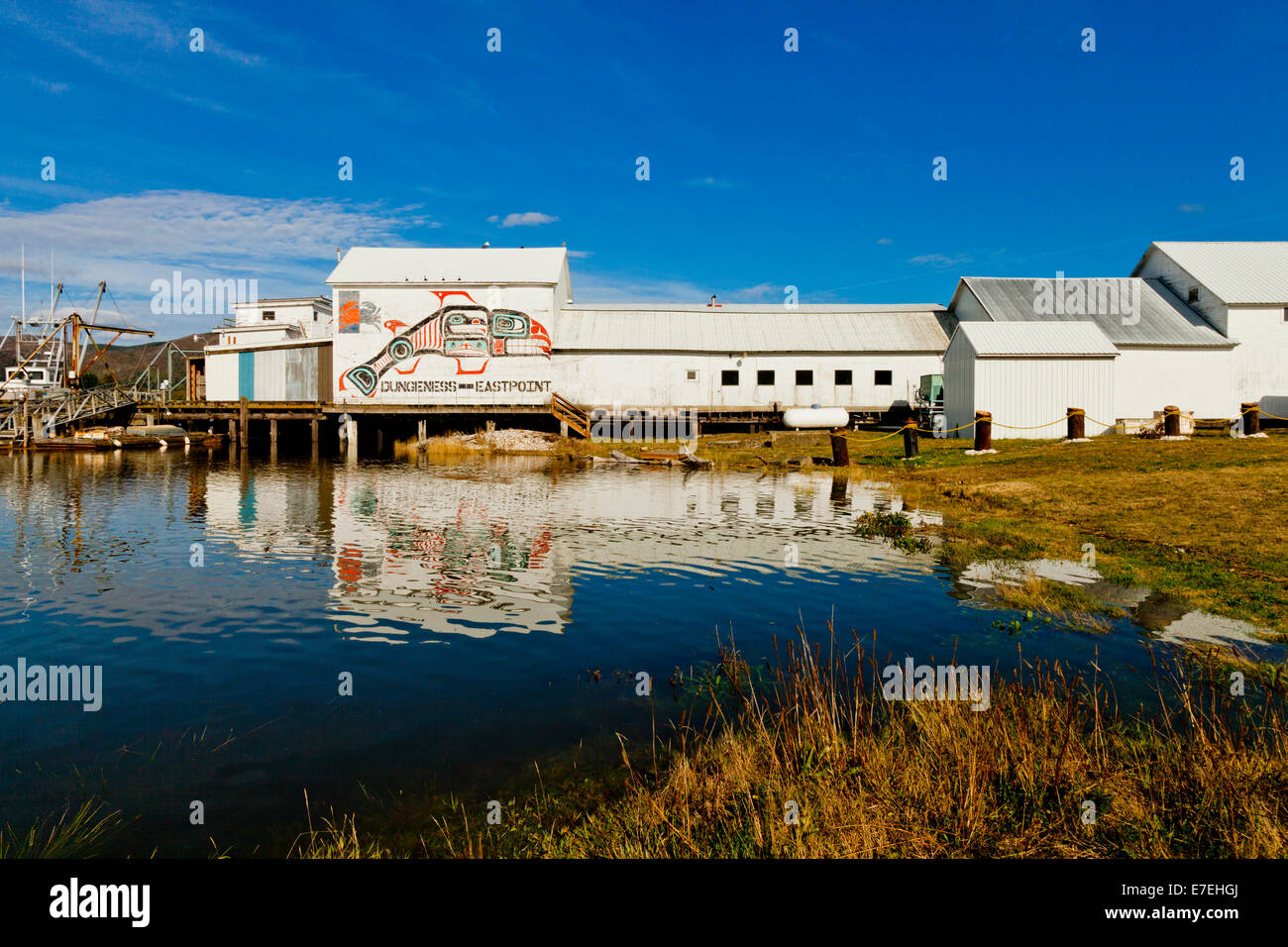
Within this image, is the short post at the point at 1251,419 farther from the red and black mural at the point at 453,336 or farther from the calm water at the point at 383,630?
the red and black mural at the point at 453,336

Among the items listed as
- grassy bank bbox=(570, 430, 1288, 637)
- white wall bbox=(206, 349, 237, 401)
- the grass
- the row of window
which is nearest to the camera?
the grass

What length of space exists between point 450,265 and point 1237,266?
2050 inches

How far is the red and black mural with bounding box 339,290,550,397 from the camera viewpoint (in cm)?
5056

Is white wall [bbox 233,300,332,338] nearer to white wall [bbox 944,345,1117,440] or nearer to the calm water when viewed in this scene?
the calm water

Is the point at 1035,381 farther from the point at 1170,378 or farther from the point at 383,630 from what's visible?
the point at 383,630

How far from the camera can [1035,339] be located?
37.3 metres

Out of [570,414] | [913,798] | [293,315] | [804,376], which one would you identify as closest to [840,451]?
[804,376]

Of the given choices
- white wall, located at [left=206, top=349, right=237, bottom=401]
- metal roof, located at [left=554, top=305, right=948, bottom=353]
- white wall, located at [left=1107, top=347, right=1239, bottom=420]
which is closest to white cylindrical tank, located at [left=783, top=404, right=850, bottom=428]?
metal roof, located at [left=554, top=305, right=948, bottom=353]

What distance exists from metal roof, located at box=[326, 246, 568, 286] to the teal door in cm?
970

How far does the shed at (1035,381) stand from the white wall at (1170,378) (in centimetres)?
682
